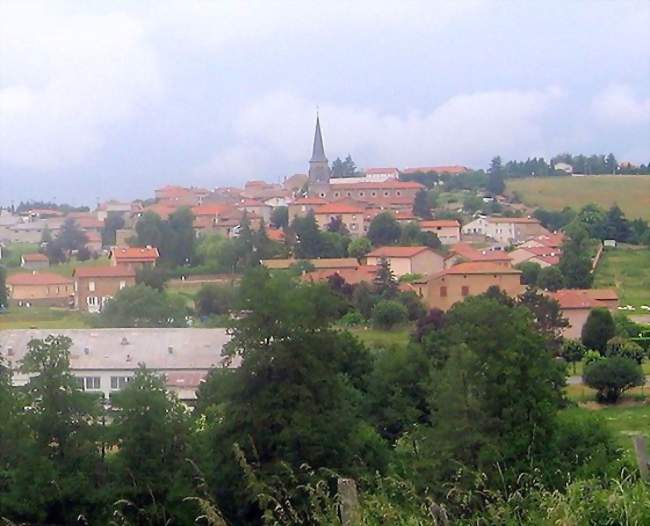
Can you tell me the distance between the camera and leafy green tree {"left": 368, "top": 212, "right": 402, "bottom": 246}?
49812 millimetres

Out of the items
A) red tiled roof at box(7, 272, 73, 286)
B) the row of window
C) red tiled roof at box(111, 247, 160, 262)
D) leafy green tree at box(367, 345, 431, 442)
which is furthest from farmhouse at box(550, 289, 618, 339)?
red tiled roof at box(7, 272, 73, 286)

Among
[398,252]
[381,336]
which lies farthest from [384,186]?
[381,336]

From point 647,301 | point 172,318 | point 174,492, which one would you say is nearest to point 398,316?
point 172,318

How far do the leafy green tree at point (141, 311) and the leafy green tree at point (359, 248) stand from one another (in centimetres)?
1330

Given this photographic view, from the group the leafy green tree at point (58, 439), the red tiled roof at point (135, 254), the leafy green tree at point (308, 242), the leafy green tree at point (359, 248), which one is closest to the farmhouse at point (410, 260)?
the leafy green tree at point (359, 248)

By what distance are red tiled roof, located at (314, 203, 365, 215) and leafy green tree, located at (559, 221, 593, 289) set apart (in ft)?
52.6

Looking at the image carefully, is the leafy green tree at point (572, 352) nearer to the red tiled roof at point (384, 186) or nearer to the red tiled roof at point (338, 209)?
the red tiled roof at point (338, 209)

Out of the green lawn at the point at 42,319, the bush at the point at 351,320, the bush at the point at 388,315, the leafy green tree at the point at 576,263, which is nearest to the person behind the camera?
the bush at the point at 388,315

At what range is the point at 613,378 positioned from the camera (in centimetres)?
2175

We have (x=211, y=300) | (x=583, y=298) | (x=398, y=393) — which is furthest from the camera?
(x=211, y=300)

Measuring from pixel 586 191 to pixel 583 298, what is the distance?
3819 cm

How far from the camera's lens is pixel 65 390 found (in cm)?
1110

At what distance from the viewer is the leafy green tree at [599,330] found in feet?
92.8

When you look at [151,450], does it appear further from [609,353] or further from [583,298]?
[583,298]
